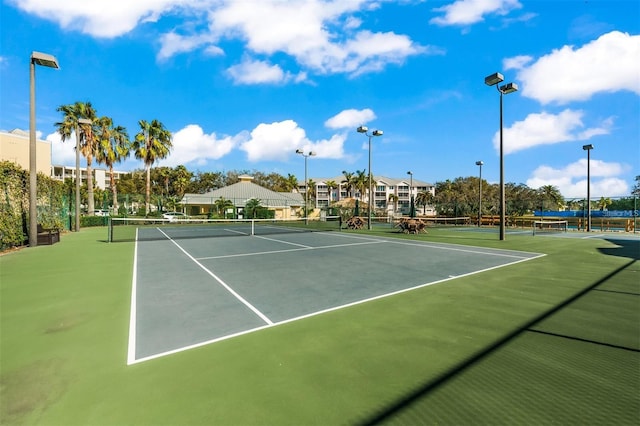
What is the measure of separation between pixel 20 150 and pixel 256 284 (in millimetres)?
44025

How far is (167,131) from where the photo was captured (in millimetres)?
37781

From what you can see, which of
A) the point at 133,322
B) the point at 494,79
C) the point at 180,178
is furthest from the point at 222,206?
the point at 133,322

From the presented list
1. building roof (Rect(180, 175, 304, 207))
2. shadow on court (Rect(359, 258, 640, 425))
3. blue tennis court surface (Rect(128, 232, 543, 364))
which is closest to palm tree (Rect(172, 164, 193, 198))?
building roof (Rect(180, 175, 304, 207))

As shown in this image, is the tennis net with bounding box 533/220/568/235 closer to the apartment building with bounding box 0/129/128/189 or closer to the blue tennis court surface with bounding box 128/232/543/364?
the blue tennis court surface with bounding box 128/232/543/364

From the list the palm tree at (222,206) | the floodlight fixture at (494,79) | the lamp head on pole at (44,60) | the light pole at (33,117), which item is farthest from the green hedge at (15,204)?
the palm tree at (222,206)

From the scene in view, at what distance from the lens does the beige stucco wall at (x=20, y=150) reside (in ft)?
108

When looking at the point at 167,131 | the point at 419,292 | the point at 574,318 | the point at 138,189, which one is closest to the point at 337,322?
the point at 419,292

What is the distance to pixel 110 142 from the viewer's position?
34250 millimetres

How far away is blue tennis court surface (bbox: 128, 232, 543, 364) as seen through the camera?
4.35m

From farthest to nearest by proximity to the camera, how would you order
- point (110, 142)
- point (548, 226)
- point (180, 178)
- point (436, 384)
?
1. point (180, 178)
2. point (110, 142)
3. point (548, 226)
4. point (436, 384)

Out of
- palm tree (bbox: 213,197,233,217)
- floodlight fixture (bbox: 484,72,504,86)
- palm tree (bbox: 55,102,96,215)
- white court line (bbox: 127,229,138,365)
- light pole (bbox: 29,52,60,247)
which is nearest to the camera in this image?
white court line (bbox: 127,229,138,365)

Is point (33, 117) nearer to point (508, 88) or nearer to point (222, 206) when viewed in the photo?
point (508, 88)

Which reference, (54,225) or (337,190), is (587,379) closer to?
(54,225)

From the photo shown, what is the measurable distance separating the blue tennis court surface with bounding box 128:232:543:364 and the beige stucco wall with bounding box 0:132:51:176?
35.4 metres
